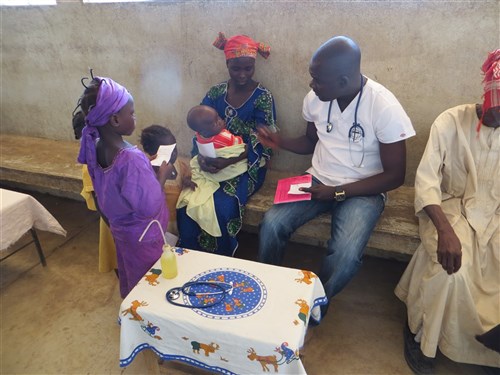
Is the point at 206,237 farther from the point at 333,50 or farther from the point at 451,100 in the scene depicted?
the point at 451,100

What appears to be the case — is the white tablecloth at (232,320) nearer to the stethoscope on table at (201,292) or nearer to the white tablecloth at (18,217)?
the stethoscope on table at (201,292)

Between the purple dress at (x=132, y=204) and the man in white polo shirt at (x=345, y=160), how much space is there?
2.45 ft

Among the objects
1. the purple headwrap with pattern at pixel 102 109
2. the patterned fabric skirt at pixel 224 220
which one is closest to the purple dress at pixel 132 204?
the purple headwrap with pattern at pixel 102 109

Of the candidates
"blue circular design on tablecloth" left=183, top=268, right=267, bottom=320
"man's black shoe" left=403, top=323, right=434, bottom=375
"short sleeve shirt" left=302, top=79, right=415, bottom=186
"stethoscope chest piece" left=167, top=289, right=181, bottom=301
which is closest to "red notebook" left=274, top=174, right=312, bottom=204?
"short sleeve shirt" left=302, top=79, right=415, bottom=186

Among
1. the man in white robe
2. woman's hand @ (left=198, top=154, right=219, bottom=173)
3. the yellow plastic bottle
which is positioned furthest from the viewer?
woman's hand @ (left=198, top=154, right=219, bottom=173)

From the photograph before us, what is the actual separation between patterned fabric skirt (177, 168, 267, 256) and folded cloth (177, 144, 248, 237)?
0.04 m

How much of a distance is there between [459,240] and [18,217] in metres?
2.96

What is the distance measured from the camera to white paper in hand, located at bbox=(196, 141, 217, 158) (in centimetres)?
252

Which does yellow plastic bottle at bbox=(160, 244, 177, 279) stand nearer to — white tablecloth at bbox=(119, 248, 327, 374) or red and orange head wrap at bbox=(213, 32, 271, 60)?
white tablecloth at bbox=(119, 248, 327, 374)

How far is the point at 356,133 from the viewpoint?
89.8 inches

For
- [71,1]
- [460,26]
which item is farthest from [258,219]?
[71,1]

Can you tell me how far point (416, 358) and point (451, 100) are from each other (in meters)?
1.78

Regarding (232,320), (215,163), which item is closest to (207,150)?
(215,163)

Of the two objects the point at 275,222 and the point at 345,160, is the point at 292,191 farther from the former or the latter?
the point at 345,160
